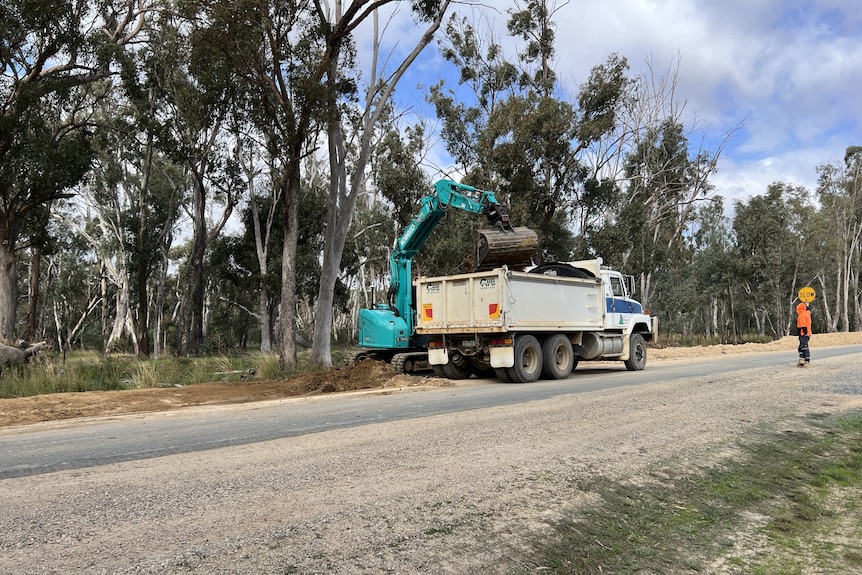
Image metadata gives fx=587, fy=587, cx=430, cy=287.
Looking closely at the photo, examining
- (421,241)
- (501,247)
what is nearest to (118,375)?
(421,241)

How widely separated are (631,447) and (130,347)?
3948 cm

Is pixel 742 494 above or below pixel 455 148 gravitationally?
below

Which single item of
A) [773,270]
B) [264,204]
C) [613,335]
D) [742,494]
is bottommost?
[742,494]

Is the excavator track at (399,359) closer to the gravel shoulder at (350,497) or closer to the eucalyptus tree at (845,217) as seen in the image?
the gravel shoulder at (350,497)

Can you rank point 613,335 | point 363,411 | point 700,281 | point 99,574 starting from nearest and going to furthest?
point 99,574
point 363,411
point 613,335
point 700,281

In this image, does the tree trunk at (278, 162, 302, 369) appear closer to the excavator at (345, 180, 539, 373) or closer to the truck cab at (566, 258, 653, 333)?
the excavator at (345, 180, 539, 373)

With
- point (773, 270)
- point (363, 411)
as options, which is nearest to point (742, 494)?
point (363, 411)

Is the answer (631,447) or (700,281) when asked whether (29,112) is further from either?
(700,281)

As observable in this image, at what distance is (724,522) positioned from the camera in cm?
424

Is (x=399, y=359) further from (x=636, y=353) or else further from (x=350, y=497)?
(x=350, y=497)

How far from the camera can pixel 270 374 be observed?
57.7 feet

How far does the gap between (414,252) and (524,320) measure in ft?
14.3

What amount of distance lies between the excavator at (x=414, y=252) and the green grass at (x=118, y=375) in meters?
3.13

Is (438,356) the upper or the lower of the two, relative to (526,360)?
upper
